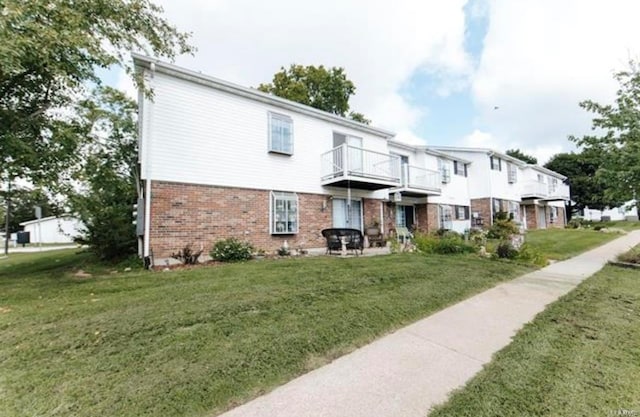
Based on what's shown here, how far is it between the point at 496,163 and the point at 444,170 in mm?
5919

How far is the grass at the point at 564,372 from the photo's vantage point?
2.39 metres

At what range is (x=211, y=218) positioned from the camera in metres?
9.48

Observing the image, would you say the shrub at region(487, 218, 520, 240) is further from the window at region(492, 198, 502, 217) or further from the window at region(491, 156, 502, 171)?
the window at region(491, 156, 502, 171)

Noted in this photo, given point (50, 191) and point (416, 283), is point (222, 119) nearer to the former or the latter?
point (50, 191)

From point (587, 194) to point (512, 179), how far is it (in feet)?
72.0

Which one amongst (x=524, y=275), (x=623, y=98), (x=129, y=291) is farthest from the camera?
(x=623, y=98)

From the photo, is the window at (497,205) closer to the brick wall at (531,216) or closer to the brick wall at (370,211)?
the brick wall at (531,216)

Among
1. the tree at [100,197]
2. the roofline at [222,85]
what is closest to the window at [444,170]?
the roofline at [222,85]

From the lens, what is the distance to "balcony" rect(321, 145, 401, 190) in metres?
11.8

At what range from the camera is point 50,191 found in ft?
25.2

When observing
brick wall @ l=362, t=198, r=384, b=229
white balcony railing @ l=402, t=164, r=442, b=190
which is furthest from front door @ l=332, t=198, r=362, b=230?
white balcony railing @ l=402, t=164, r=442, b=190

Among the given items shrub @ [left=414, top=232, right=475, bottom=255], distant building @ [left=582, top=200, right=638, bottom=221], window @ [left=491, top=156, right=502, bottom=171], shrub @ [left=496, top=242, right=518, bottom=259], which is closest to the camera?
shrub @ [left=496, top=242, right=518, bottom=259]

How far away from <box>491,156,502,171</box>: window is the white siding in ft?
53.2

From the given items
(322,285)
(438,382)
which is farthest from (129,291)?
(438,382)
